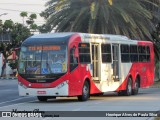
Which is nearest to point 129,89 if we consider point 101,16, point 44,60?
point 44,60

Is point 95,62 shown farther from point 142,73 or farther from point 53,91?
point 142,73

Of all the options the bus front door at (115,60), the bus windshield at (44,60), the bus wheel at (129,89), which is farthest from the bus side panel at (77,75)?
the bus wheel at (129,89)

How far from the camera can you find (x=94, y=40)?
79.8ft

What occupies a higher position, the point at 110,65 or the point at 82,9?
the point at 82,9

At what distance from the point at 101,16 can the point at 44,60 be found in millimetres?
15253

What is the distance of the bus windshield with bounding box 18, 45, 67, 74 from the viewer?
21.9 meters

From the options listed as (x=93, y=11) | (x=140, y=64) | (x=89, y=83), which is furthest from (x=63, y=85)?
(x=93, y=11)

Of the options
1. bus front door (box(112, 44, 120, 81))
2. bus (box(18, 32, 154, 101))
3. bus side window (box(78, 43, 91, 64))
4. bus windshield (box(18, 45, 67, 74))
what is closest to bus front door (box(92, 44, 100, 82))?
bus (box(18, 32, 154, 101))

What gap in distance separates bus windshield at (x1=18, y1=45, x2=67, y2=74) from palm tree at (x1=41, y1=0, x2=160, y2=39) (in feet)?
44.2

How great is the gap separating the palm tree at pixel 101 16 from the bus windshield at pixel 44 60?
44.2ft

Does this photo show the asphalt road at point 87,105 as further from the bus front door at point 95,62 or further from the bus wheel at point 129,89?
the bus wheel at point 129,89

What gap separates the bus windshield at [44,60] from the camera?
21922 millimetres

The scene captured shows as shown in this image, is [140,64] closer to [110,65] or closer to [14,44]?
[110,65]

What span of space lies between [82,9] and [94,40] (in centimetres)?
1290
